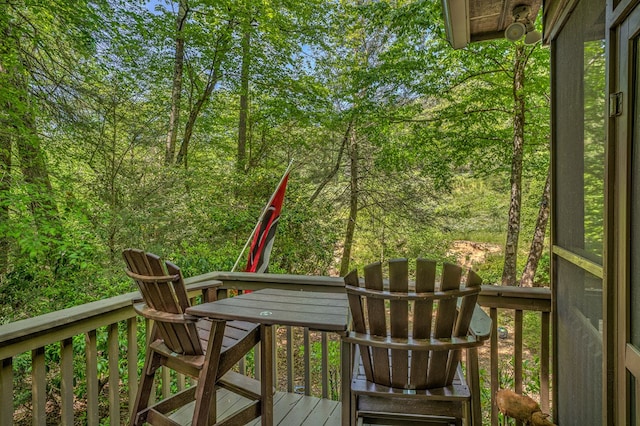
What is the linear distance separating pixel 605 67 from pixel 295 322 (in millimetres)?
1551

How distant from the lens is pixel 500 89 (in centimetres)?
580

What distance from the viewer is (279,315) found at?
163 cm

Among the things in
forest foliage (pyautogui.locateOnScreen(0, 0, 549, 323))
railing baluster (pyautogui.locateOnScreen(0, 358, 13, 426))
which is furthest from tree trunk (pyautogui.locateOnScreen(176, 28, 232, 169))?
railing baluster (pyautogui.locateOnScreen(0, 358, 13, 426))

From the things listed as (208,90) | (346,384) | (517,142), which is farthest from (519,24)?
(208,90)

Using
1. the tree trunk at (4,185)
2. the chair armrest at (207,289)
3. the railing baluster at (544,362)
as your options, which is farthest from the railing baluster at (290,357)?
the tree trunk at (4,185)

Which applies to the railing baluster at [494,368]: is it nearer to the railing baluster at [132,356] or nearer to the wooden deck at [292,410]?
the wooden deck at [292,410]

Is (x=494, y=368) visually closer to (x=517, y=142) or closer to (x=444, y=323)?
(x=444, y=323)

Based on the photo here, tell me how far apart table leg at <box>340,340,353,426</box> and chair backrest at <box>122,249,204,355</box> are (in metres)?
0.70

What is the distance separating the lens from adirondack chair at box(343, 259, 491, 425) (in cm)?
136

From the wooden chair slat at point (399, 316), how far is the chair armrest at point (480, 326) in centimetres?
28

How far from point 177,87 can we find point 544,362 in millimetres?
6608

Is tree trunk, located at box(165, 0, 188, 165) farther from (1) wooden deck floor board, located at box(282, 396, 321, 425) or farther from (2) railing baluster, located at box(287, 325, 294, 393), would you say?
(1) wooden deck floor board, located at box(282, 396, 321, 425)

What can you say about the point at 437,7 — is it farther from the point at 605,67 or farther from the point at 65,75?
the point at 65,75

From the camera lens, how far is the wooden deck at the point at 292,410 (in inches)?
81.9
